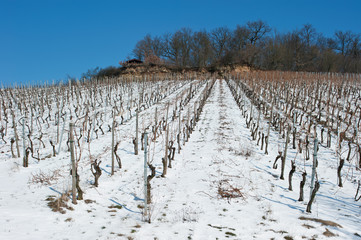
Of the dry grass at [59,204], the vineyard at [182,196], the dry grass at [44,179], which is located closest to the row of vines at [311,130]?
the vineyard at [182,196]

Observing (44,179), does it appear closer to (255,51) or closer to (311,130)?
(311,130)

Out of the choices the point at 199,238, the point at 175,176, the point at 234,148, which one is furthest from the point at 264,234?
the point at 234,148

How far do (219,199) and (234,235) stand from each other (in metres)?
0.95

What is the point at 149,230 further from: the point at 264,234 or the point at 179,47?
the point at 179,47

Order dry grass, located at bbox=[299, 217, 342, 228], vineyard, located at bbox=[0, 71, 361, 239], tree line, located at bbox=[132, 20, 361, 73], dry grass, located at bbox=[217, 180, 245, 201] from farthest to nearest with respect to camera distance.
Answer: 1. tree line, located at bbox=[132, 20, 361, 73]
2. dry grass, located at bbox=[217, 180, 245, 201]
3. dry grass, located at bbox=[299, 217, 342, 228]
4. vineyard, located at bbox=[0, 71, 361, 239]

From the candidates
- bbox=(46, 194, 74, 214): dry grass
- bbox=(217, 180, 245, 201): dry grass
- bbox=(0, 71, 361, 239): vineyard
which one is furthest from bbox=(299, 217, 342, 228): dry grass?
bbox=(46, 194, 74, 214): dry grass

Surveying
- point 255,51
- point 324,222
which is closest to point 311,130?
point 324,222

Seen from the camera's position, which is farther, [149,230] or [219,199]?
[219,199]

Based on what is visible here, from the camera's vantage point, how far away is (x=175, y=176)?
4.85m

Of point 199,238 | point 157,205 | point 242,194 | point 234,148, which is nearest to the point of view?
point 199,238

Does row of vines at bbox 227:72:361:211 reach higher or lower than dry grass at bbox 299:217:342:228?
higher

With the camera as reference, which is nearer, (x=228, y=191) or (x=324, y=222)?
(x=324, y=222)

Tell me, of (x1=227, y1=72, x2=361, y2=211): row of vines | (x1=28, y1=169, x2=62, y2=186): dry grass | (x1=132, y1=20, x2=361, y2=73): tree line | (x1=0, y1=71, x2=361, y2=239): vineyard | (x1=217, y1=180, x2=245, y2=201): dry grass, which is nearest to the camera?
(x1=0, y1=71, x2=361, y2=239): vineyard

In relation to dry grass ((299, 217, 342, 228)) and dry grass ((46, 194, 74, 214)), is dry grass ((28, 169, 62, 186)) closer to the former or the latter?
dry grass ((46, 194, 74, 214))
